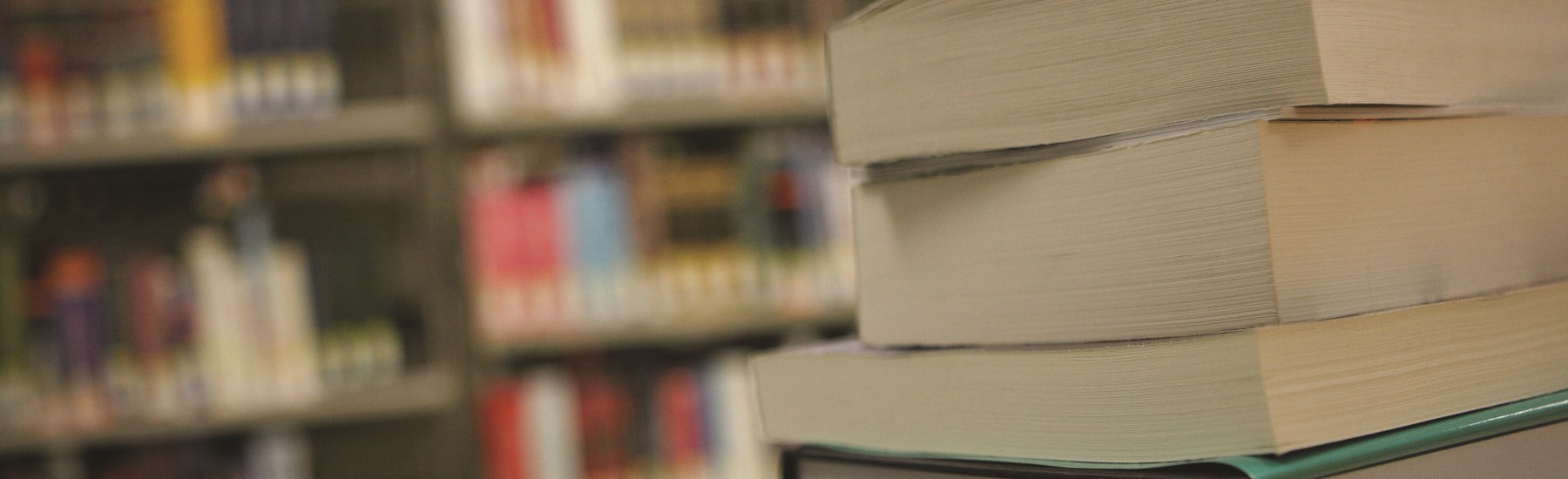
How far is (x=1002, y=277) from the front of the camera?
47 centimetres

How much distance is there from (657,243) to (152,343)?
74 centimetres

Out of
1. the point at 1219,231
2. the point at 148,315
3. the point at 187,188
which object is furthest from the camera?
the point at 187,188

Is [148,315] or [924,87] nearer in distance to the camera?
[924,87]

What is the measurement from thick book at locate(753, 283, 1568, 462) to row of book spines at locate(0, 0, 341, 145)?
1.34 metres

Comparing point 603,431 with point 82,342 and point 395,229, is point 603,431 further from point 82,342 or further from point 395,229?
point 82,342

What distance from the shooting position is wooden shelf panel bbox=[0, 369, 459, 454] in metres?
1.60

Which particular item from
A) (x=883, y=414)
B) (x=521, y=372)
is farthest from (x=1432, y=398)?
(x=521, y=372)

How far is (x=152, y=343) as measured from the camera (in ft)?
5.27

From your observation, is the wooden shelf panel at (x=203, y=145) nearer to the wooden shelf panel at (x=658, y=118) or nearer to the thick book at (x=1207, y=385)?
the wooden shelf panel at (x=658, y=118)

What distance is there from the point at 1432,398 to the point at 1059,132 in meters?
0.17

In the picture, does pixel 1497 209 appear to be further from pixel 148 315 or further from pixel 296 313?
pixel 148 315

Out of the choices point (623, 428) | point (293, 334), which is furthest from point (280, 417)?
point (623, 428)

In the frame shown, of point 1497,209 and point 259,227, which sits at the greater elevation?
point 259,227

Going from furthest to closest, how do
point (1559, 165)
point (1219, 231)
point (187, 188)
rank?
point (187, 188) → point (1559, 165) → point (1219, 231)
